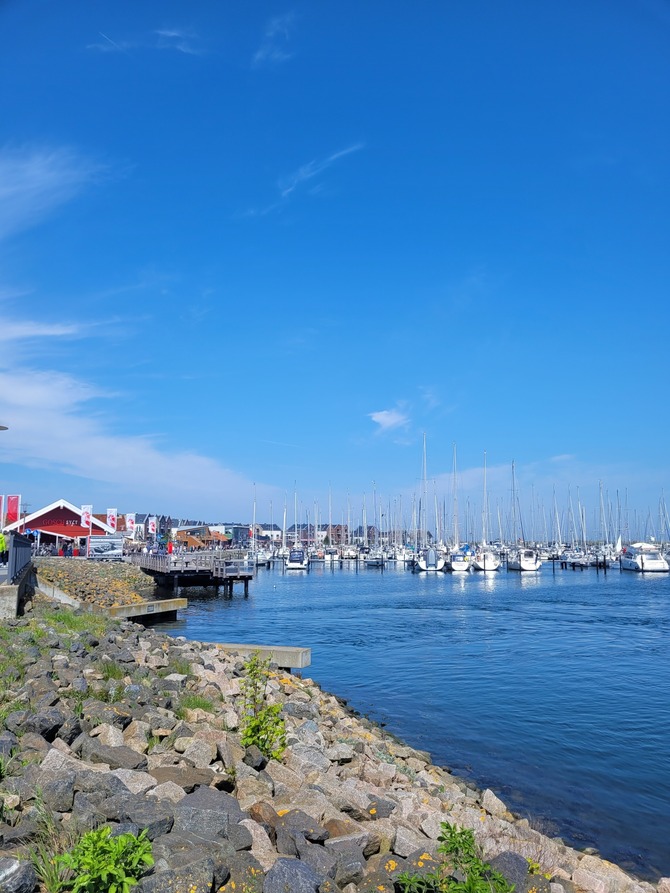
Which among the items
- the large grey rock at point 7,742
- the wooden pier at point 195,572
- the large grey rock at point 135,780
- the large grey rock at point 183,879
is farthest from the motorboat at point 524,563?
the large grey rock at point 183,879

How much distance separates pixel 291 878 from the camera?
226 inches

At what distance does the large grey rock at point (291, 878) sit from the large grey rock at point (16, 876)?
185cm

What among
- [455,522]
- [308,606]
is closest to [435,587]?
[308,606]

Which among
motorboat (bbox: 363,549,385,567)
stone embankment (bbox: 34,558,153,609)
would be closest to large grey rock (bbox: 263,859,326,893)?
stone embankment (bbox: 34,558,153,609)

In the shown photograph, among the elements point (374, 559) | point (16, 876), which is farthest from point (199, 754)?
point (374, 559)

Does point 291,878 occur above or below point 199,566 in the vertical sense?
below

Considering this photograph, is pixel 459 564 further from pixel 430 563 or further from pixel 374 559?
pixel 374 559

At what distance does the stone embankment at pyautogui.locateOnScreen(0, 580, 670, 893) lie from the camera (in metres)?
6.03

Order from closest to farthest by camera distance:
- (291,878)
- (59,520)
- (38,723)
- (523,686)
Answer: (291,878) → (38,723) → (523,686) → (59,520)

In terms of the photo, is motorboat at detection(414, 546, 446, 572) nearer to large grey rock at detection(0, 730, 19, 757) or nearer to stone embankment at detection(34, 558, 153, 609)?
stone embankment at detection(34, 558, 153, 609)

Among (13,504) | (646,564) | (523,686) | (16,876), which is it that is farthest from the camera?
(646,564)

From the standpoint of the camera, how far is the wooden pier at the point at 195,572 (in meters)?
57.2

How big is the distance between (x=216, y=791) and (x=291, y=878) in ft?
6.25

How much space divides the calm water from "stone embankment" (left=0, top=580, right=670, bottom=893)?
85.7 inches
